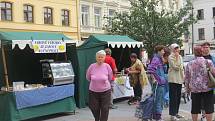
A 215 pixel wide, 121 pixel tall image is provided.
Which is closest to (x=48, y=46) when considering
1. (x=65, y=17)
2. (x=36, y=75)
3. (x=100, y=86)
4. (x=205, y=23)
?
Result: (x=36, y=75)

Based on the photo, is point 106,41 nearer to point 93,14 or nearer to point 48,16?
point 48,16

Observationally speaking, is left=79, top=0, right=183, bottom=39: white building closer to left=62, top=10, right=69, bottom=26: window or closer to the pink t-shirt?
left=62, top=10, right=69, bottom=26: window

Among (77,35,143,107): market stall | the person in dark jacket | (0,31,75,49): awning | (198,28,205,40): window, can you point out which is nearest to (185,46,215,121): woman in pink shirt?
the person in dark jacket

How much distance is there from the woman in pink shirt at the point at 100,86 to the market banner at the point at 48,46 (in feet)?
8.96

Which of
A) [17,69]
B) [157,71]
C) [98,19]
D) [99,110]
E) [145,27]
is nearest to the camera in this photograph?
[99,110]

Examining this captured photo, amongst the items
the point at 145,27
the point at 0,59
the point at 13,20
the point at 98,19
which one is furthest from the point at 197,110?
the point at 98,19

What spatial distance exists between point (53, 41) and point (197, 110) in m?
4.53

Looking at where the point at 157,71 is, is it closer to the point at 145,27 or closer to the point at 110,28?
the point at 145,27

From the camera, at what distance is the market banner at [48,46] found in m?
11.9

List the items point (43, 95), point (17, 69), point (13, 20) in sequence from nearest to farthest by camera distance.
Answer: point (43, 95), point (17, 69), point (13, 20)

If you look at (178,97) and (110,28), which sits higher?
(110,28)

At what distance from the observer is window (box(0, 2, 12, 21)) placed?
33000 mm

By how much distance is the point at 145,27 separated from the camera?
23859 mm

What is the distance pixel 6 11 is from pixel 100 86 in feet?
82.4
